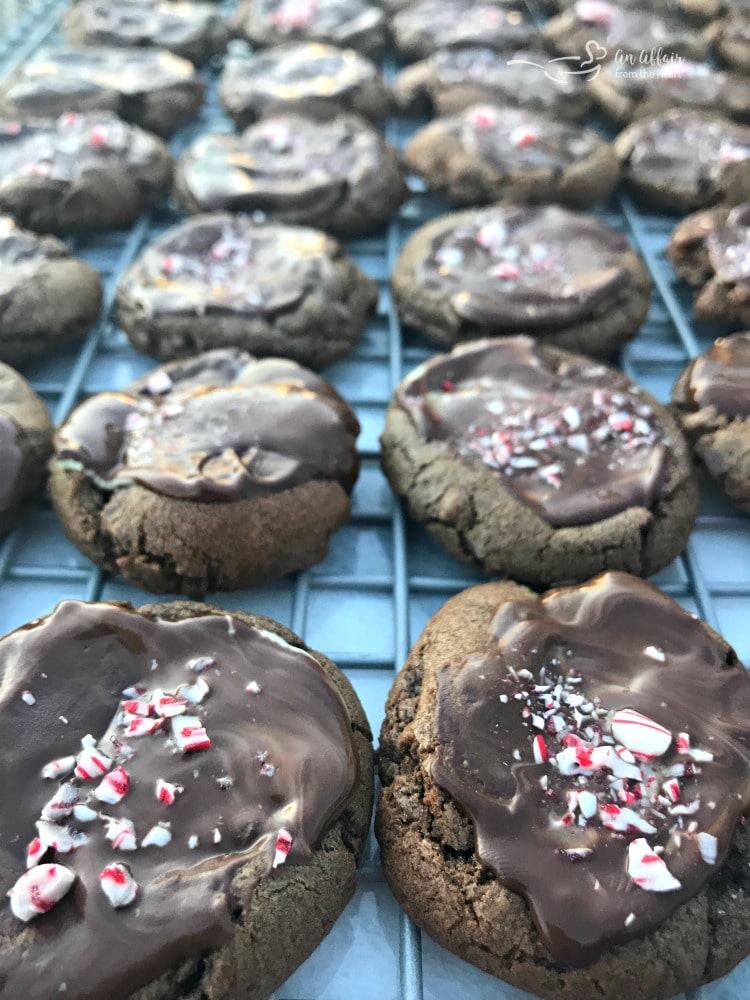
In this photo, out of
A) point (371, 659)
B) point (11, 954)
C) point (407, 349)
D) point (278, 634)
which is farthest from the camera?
point (407, 349)

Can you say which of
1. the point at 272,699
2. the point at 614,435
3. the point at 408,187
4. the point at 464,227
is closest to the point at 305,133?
the point at 408,187

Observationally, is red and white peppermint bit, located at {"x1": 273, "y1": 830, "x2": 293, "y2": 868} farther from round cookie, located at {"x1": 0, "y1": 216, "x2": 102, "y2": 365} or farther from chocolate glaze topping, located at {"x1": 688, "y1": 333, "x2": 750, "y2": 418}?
round cookie, located at {"x1": 0, "y1": 216, "x2": 102, "y2": 365}

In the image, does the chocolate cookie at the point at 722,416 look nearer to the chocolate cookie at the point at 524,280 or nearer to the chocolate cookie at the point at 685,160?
the chocolate cookie at the point at 524,280

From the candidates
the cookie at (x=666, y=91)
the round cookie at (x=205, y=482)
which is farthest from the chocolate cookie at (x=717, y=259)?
the round cookie at (x=205, y=482)

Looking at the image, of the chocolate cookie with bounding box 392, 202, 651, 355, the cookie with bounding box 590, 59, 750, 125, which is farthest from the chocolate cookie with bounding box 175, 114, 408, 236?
the cookie with bounding box 590, 59, 750, 125

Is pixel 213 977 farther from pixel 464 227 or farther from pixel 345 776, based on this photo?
pixel 464 227

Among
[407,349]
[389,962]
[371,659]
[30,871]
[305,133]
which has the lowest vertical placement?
[389,962]
